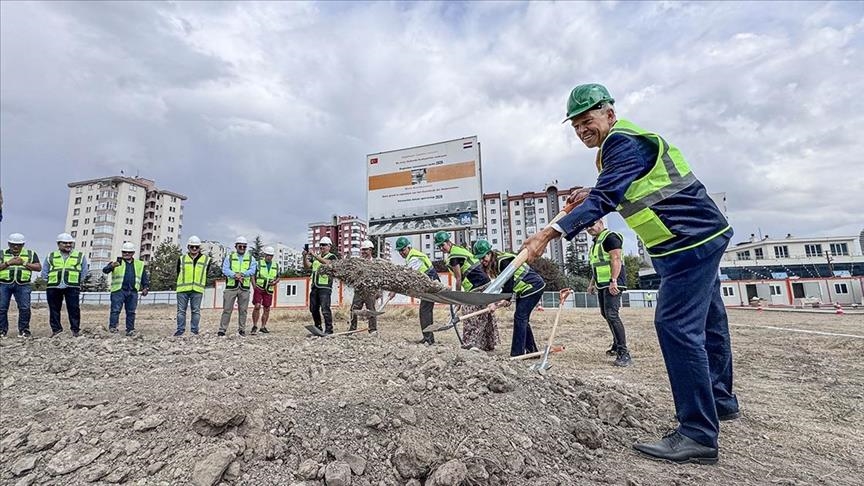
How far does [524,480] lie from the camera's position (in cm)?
169

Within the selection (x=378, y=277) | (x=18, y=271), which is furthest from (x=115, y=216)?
(x=378, y=277)

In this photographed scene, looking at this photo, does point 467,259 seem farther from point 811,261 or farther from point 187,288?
point 811,261

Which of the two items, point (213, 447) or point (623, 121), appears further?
point (623, 121)

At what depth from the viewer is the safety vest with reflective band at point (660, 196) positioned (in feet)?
6.46

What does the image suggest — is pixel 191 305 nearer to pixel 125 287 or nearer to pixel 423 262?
pixel 125 287

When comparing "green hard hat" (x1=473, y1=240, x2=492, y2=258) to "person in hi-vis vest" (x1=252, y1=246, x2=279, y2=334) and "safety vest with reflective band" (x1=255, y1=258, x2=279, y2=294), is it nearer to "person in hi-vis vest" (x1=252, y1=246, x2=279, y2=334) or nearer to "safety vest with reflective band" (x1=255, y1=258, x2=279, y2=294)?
"person in hi-vis vest" (x1=252, y1=246, x2=279, y2=334)

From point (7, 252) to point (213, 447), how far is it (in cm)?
758

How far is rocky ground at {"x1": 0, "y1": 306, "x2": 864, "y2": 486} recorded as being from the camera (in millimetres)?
1758

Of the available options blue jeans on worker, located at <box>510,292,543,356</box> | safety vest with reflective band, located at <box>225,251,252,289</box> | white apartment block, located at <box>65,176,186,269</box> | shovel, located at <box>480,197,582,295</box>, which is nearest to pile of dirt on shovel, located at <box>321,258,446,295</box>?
shovel, located at <box>480,197,582,295</box>

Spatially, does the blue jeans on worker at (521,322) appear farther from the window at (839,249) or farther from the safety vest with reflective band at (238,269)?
the window at (839,249)

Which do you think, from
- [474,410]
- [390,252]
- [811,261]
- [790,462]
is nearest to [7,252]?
[474,410]

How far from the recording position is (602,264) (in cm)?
502

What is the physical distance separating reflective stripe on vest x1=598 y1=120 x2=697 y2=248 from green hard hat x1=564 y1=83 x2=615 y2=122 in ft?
0.66

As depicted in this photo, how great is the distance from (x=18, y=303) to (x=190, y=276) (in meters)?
2.54
